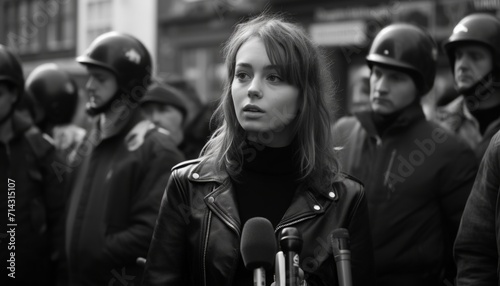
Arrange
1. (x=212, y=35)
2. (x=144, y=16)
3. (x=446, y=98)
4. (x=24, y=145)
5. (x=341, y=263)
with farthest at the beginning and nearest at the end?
(x=144, y=16) → (x=212, y=35) → (x=446, y=98) → (x=24, y=145) → (x=341, y=263)

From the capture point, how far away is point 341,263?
8.45 ft

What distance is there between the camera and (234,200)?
10.2ft

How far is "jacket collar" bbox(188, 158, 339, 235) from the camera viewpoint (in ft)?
10.0

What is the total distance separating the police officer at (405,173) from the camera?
450 centimetres

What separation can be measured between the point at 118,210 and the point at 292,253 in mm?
2449

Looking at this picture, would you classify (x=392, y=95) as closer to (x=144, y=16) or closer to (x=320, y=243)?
(x=320, y=243)

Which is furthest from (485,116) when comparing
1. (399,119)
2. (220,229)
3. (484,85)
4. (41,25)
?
(41,25)

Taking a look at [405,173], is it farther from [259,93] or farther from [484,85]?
[259,93]

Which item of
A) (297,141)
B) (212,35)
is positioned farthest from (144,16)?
(297,141)

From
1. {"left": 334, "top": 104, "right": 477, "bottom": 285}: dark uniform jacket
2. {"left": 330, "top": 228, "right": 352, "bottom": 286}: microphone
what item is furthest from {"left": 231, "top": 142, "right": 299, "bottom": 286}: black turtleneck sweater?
{"left": 334, "top": 104, "right": 477, "bottom": 285}: dark uniform jacket

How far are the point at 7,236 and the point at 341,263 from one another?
120 inches

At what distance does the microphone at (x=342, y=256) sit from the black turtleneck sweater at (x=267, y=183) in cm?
46

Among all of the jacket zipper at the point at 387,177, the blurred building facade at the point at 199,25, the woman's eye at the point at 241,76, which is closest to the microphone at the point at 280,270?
the woman's eye at the point at 241,76

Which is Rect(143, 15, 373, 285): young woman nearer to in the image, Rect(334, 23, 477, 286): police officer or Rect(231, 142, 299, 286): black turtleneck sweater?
Rect(231, 142, 299, 286): black turtleneck sweater
